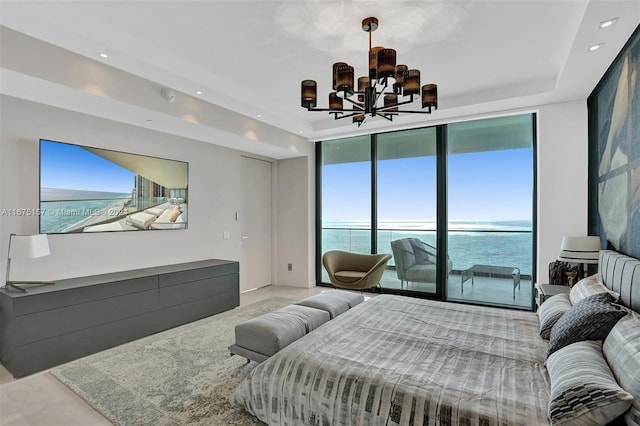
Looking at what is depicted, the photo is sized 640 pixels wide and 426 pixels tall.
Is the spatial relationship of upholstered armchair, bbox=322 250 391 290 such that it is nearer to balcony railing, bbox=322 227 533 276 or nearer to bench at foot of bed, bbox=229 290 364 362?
balcony railing, bbox=322 227 533 276

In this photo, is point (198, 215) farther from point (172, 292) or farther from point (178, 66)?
point (178, 66)

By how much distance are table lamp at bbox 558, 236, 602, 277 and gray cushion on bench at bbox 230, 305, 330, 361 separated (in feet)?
8.13

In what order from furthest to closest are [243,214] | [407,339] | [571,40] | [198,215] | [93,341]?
[243,214] → [198,215] → [93,341] → [571,40] → [407,339]

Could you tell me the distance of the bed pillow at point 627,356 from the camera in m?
1.17

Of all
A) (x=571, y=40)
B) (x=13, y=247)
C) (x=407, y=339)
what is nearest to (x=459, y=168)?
(x=571, y=40)

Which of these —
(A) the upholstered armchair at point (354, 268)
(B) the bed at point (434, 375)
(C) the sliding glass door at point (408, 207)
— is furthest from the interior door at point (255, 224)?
(B) the bed at point (434, 375)

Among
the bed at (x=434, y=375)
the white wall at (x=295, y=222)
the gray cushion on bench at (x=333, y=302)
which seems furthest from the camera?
the white wall at (x=295, y=222)

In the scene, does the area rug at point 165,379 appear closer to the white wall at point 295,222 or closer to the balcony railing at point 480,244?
the white wall at point 295,222

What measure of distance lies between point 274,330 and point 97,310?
1.87 metres

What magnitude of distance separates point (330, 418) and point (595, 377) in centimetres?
117

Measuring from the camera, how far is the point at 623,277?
210 centimetres

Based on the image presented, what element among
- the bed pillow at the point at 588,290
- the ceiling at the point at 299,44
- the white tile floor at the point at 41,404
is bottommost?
the white tile floor at the point at 41,404

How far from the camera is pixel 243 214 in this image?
547 centimetres

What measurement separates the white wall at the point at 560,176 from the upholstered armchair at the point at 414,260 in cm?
131
